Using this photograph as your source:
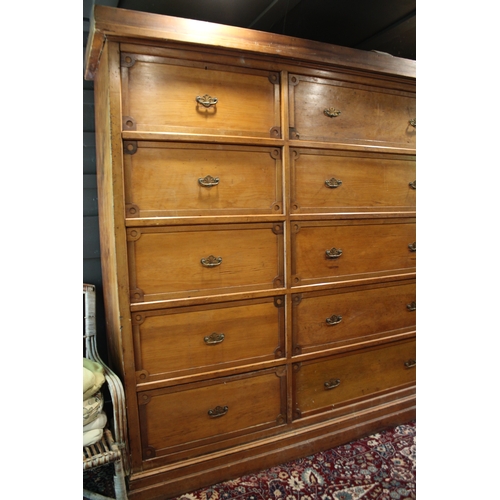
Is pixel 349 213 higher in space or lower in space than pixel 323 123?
lower

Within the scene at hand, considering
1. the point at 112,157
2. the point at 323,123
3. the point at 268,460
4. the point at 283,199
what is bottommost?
the point at 268,460

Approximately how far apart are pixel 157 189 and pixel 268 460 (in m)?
1.39

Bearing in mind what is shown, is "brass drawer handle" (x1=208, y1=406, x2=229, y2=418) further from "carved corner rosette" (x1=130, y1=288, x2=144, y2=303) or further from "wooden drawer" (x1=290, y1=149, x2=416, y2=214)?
"wooden drawer" (x1=290, y1=149, x2=416, y2=214)

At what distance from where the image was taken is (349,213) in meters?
2.01

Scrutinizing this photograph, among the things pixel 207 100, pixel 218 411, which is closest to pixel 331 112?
pixel 207 100

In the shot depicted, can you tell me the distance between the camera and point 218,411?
1803 millimetres

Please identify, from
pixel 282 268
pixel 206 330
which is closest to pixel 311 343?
pixel 282 268

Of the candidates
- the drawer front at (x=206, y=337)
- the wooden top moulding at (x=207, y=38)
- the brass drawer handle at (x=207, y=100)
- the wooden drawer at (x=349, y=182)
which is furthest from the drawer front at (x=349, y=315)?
the wooden top moulding at (x=207, y=38)

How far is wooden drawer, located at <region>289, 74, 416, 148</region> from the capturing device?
6.09 feet

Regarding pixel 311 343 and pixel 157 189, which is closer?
pixel 157 189

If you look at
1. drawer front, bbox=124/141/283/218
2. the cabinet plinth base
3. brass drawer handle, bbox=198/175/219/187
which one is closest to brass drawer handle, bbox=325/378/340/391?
the cabinet plinth base
